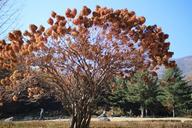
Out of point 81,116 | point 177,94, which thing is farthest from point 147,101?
point 81,116

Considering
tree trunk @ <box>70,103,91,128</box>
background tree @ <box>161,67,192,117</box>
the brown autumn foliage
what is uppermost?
background tree @ <box>161,67,192,117</box>

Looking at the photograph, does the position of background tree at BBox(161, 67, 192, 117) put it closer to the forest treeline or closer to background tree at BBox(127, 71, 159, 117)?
the forest treeline

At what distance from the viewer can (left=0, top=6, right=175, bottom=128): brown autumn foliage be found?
1648cm

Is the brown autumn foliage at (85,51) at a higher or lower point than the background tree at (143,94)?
lower

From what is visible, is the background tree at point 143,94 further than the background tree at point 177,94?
Yes

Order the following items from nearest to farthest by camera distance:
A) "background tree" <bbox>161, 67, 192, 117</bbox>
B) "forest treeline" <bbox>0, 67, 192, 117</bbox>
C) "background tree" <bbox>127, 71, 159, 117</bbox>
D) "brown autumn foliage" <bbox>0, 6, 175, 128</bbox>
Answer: "brown autumn foliage" <bbox>0, 6, 175, 128</bbox>
"background tree" <bbox>161, 67, 192, 117</bbox>
"forest treeline" <bbox>0, 67, 192, 117</bbox>
"background tree" <bbox>127, 71, 159, 117</bbox>

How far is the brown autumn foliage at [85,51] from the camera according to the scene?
16.5 m

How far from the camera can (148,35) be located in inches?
667

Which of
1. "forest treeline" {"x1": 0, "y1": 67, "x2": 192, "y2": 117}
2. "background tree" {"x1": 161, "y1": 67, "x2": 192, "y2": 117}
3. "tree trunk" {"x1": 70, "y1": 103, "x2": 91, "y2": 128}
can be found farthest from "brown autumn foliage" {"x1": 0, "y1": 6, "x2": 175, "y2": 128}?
"background tree" {"x1": 161, "y1": 67, "x2": 192, "y2": 117}

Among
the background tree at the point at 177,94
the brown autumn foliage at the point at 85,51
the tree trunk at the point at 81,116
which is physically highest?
the background tree at the point at 177,94

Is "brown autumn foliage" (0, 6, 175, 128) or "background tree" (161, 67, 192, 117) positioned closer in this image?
"brown autumn foliage" (0, 6, 175, 128)

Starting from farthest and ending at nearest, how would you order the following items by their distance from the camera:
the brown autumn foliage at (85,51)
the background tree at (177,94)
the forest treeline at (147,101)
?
the forest treeline at (147,101)
the background tree at (177,94)
the brown autumn foliage at (85,51)

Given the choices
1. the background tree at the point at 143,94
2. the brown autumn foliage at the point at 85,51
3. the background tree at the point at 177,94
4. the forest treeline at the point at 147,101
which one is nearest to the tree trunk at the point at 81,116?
the brown autumn foliage at the point at 85,51

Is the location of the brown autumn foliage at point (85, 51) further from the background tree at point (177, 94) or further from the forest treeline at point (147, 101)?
the background tree at point (177, 94)
